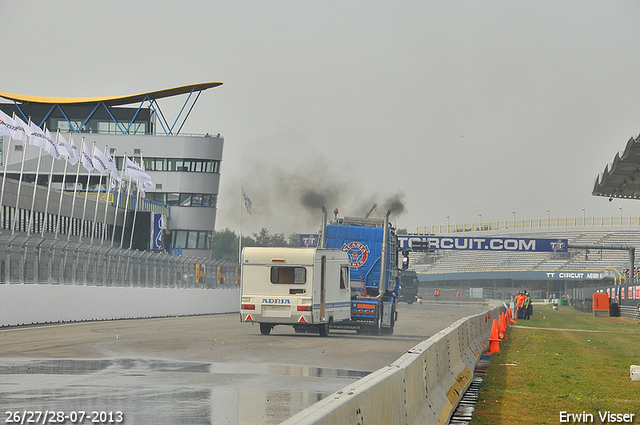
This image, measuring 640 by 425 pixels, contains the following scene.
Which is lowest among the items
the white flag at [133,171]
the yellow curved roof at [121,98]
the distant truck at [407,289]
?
the distant truck at [407,289]

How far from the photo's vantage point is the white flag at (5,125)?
37.2 m

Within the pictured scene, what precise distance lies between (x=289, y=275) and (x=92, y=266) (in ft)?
42.0

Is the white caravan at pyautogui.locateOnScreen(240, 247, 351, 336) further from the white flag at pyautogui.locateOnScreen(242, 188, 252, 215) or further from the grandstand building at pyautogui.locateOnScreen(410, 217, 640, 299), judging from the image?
the grandstand building at pyautogui.locateOnScreen(410, 217, 640, 299)

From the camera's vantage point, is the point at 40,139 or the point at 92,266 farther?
the point at 40,139

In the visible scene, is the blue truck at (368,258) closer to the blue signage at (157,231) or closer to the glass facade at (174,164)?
the blue signage at (157,231)

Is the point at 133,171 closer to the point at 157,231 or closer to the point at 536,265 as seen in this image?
the point at 157,231

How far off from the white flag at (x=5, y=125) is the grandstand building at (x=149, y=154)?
42738mm

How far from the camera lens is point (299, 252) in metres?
24.3

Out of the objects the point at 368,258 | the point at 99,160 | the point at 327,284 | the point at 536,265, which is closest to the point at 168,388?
the point at 327,284

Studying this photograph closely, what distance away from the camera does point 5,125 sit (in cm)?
3775

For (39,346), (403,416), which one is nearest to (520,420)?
(403,416)

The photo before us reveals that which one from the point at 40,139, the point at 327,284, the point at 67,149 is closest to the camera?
the point at 327,284

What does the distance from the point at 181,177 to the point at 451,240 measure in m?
28.1

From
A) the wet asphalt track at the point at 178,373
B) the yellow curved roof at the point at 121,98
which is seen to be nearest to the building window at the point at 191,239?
the yellow curved roof at the point at 121,98
